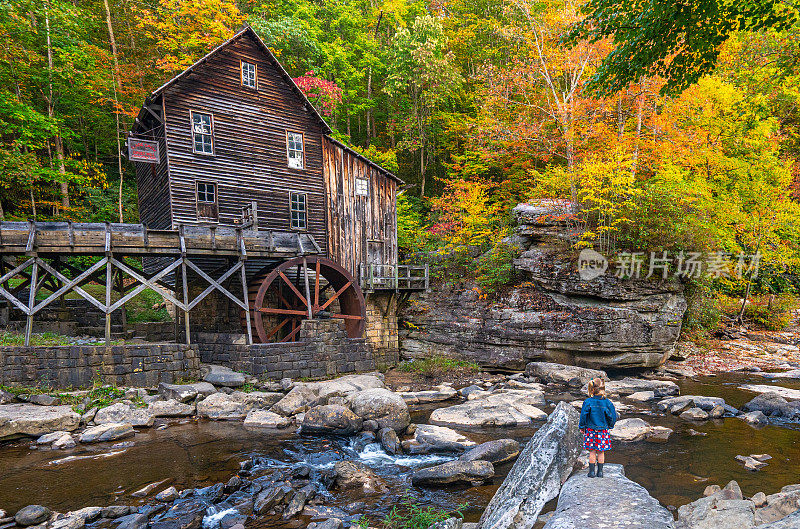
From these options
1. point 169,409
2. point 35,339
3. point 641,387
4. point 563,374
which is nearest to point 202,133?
point 35,339

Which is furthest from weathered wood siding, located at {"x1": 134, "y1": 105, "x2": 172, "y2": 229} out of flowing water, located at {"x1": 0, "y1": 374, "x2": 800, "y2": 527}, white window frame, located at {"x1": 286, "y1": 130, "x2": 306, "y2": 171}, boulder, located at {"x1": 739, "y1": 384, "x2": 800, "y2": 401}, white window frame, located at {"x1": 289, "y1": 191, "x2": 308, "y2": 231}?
boulder, located at {"x1": 739, "y1": 384, "x2": 800, "y2": 401}

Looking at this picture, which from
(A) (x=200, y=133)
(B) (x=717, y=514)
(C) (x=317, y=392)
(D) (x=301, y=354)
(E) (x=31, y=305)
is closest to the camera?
(B) (x=717, y=514)

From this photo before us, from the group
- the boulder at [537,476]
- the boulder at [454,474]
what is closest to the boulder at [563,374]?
the boulder at [537,476]

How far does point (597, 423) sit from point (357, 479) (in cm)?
360

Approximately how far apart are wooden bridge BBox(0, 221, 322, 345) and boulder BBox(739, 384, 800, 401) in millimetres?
13974

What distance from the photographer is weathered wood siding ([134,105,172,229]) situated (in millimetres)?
13641

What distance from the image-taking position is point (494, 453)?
→ 22.5ft

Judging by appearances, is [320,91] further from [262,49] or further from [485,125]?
[485,125]

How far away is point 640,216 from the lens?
1386 centimetres

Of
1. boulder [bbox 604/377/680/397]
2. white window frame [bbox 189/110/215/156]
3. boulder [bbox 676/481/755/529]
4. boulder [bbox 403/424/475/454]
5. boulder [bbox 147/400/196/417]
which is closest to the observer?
boulder [bbox 676/481/755/529]

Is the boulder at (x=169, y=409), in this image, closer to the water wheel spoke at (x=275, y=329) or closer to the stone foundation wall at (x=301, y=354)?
the stone foundation wall at (x=301, y=354)

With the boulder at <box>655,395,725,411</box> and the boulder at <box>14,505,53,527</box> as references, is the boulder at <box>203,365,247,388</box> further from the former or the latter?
the boulder at <box>655,395,725,411</box>

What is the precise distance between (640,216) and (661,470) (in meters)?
9.82

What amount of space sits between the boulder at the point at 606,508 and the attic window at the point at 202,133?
14.5m
